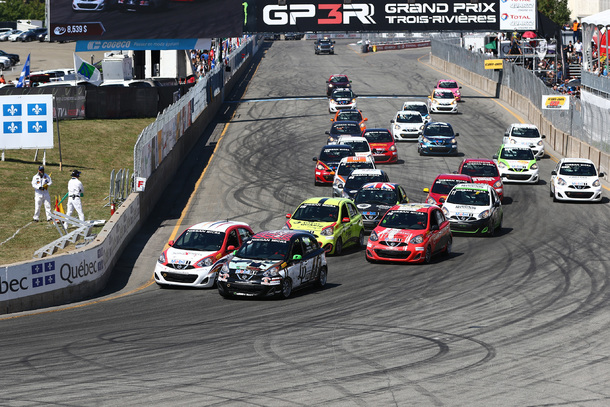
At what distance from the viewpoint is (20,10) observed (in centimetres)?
13500

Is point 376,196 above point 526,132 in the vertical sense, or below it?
below

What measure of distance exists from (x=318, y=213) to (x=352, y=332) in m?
9.90

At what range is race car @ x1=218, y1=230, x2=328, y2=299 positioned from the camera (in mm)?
19641

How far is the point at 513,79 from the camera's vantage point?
5931cm

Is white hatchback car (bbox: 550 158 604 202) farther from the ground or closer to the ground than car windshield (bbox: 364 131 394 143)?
closer to the ground

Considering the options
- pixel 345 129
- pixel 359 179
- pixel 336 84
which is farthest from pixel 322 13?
pixel 359 179

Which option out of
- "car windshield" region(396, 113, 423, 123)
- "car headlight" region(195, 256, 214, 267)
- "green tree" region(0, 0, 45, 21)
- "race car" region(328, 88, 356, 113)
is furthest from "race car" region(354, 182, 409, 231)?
"green tree" region(0, 0, 45, 21)

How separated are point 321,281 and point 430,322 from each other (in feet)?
15.4

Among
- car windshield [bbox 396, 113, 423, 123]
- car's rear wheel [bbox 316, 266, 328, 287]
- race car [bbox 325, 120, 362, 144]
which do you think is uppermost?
car windshield [bbox 396, 113, 423, 123]

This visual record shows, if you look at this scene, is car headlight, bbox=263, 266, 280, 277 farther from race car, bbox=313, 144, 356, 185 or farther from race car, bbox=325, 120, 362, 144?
race car, bbox=325, 120, 362, 144

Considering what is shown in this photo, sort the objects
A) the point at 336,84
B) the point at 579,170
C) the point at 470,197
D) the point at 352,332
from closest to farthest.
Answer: the point at 352,332
the point at 470,197
the point at 579,170
the point at 336,84

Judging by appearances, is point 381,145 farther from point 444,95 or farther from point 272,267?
point 272,267

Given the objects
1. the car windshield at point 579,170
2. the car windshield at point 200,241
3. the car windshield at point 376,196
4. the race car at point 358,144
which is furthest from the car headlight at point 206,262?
the race car at point 358,144

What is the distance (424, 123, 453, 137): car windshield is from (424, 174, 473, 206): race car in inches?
488
